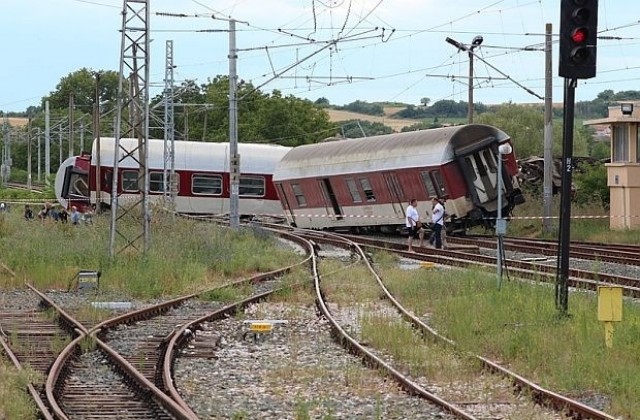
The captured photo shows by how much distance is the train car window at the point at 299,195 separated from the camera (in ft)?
143

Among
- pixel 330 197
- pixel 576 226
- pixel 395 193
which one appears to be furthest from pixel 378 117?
pixel 395 193

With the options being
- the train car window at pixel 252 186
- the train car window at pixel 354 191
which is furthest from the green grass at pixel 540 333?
the train car window at pixel 252 186

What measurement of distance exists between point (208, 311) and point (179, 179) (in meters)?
33.0

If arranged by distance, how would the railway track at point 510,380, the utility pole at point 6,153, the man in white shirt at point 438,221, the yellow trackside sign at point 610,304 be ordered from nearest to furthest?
the railway track at point 510,380, the yellow trackside sign at point 610,304, the man in white shirt at point 438,221, the utility pole at point 6,153

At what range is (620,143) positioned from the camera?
39938 millimetres

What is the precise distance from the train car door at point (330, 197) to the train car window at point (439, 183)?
647 centimetres

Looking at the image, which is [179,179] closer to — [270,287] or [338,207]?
[338,207]

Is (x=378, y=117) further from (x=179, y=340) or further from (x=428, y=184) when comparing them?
(x=179, y=340)

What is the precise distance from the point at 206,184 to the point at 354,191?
46.2 feet

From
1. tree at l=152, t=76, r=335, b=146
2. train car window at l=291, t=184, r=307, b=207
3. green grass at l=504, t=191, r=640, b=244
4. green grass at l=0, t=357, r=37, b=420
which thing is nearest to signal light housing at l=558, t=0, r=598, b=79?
Result: green grass at l=0, t=357, r=37, b=420

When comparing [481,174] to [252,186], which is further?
[252,186]

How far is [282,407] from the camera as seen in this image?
1070 centimetres

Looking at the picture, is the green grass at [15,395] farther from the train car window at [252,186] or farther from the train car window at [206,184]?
the train car window at [252,186]

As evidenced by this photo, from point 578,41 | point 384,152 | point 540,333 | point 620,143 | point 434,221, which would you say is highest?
point 620,143
